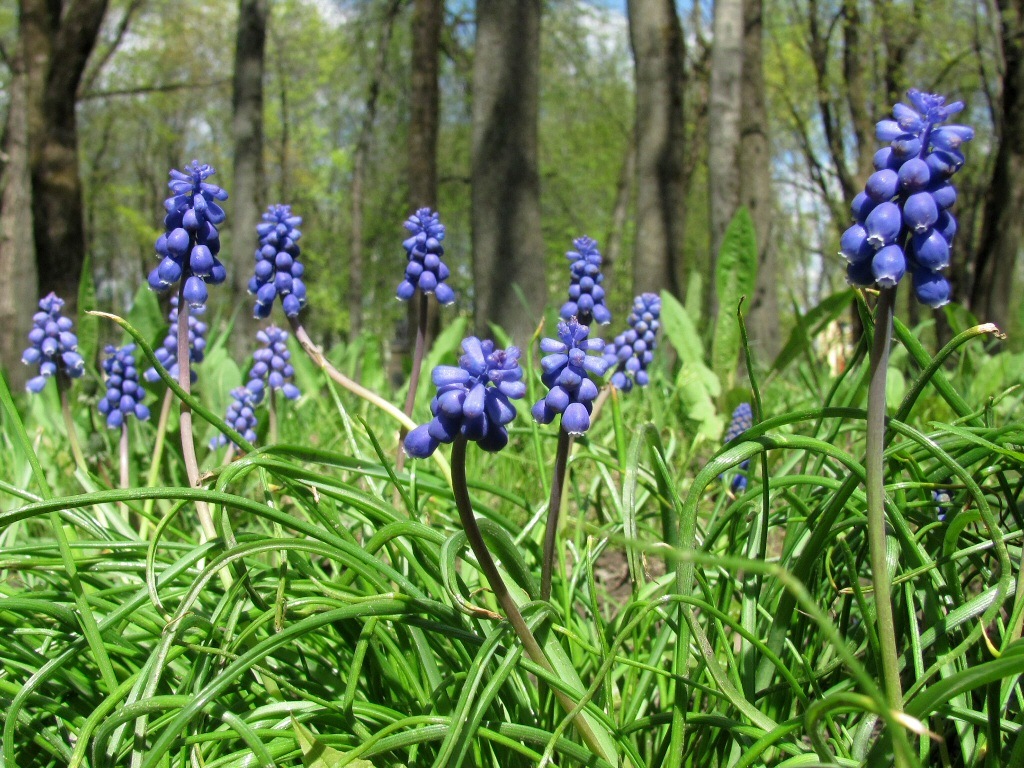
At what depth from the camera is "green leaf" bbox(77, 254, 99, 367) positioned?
11.2 ft

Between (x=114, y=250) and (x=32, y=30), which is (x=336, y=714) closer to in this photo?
(x=32, y=30)

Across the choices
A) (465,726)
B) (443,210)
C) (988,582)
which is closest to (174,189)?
(465,726)

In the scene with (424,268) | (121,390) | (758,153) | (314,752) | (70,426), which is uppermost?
(758,153)

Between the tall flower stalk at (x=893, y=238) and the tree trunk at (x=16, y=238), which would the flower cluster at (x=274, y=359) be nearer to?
the tall flower stalk at (x=893, y=238)

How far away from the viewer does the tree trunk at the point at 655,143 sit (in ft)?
22.6

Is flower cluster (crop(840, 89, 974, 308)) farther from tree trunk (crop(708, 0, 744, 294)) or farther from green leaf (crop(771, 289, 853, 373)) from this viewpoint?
tree trunk (crop(708, 0, 744, 294))

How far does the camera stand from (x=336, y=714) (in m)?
1.41

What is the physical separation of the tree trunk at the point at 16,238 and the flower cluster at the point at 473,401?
9.06 metres

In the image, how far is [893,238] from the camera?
108 centimetres

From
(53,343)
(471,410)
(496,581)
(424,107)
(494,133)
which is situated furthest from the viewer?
(424,107)

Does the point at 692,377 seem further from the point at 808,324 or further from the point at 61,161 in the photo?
the point at 61,161

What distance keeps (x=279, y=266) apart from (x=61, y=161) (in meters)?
5.49

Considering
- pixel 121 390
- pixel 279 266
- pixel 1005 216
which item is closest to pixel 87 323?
pixel 121 390

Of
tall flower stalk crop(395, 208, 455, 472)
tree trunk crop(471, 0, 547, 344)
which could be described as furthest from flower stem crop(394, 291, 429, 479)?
tree trunk crop(471, 0, 547, 344)
